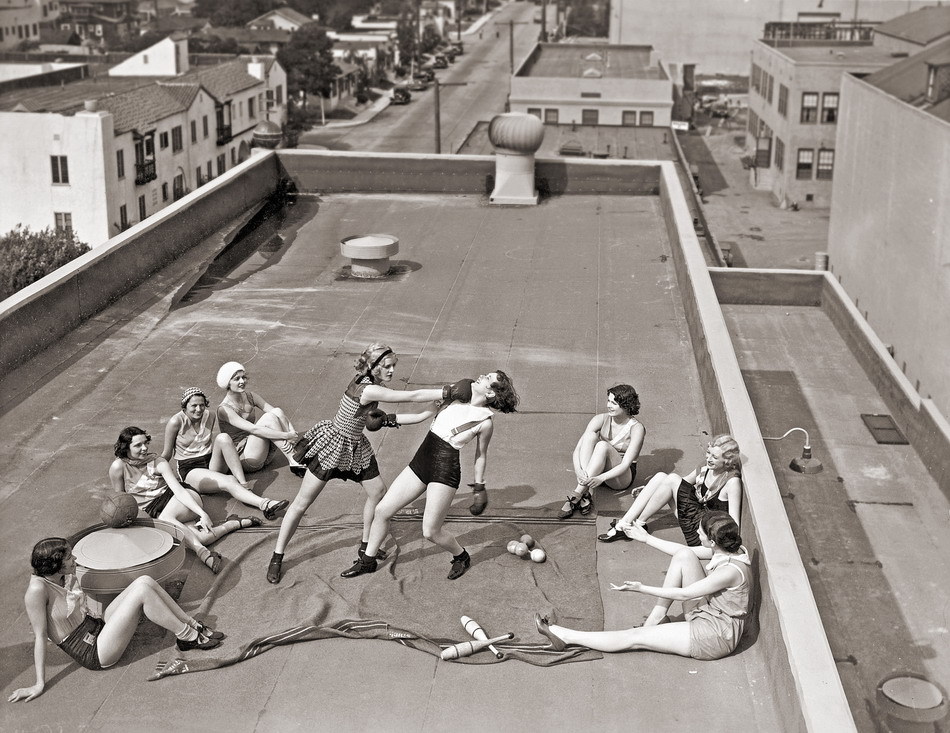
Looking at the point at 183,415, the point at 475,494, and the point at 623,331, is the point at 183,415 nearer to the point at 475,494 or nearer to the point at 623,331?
the point at 475,494

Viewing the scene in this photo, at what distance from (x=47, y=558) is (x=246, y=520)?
2.25 meters

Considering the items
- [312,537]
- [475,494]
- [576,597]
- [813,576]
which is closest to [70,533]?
[312,537]

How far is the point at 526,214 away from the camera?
20109 mm

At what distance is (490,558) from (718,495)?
1.67 meters

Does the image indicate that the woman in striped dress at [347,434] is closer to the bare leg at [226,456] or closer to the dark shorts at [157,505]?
the dark shorts at [157,505]

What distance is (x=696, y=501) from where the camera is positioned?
28.0ft

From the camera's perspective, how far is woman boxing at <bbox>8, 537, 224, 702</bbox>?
698cm

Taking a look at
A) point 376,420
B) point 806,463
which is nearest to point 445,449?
point 376,420

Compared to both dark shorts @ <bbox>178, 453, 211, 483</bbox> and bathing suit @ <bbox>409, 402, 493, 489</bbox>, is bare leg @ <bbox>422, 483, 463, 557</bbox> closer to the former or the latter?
bathing suit @ <bbox>409, 402, 493, 489</bbox>

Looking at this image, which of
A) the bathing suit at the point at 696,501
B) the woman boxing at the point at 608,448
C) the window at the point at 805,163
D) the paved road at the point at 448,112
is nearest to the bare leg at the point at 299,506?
the woman boxing at the point at 608,448

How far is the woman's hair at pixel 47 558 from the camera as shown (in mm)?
6961

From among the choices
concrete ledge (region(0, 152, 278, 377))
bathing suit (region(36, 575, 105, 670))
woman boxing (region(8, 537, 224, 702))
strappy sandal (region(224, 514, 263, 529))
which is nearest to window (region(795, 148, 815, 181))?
concrete ledge (region(0, 152, 278, 377))

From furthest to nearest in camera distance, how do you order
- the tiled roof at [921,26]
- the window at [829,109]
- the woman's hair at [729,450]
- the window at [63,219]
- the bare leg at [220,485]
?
1. the tiled roof at [921,26]
2. the window at [829,109]
3. the window at [63,219]
4. the bare leg at [220,485]
5. the woman's hair at [729,450]

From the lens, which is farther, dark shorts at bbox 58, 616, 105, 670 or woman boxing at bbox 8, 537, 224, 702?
dark shorts at bbox 58, 616, 105, 670
